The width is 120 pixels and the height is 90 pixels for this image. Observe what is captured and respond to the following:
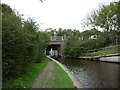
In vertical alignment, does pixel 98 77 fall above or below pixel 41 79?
below

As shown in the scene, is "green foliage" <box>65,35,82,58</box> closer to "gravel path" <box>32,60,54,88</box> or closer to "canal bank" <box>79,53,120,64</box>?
"canal bank" <box>79,53,120,64</box>

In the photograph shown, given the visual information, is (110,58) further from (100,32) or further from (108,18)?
(100,32)

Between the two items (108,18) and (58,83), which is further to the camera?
(108,18)

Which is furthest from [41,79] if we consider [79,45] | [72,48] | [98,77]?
[79,45]

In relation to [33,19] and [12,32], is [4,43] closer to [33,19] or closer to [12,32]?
[12,32]

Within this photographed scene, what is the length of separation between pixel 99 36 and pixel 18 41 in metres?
28.4

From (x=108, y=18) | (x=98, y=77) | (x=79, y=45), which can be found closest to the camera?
(x=98, y=77)

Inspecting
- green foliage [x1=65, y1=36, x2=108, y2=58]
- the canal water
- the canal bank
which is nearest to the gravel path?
the canal water

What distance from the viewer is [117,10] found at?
2458 centimetres

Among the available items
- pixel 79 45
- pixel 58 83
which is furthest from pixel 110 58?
pixel 58 83

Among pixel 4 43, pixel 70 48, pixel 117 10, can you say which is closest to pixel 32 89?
pixel 4 43

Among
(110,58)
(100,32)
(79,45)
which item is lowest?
(110,58)

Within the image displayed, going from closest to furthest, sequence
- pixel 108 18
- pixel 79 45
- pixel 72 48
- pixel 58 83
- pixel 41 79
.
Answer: pixel 58 83 → pixel 41 79 → pixel 108 18 → pixel 72 48 → pixel 79 45

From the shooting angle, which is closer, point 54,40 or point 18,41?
point 18,41
